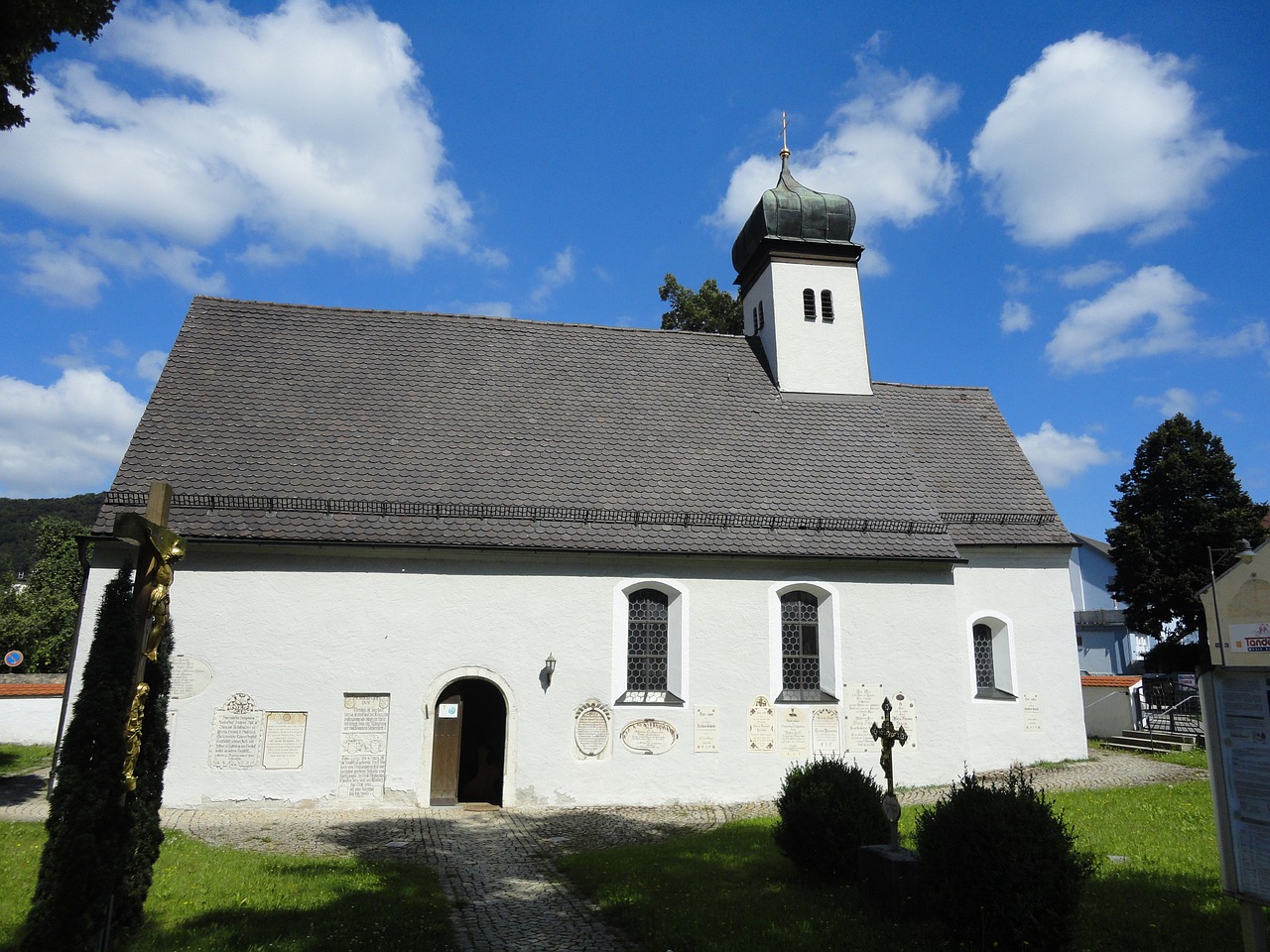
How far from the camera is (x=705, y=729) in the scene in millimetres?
14320

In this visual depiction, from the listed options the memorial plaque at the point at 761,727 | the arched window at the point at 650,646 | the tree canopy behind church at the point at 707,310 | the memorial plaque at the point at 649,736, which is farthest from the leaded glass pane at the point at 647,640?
the tree canopy behind church at the point at 707,310

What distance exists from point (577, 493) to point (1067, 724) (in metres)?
11.0

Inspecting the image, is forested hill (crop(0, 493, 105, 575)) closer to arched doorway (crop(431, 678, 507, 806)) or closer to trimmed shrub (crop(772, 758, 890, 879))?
arched doorway (crop(431, 678, 507, 806))

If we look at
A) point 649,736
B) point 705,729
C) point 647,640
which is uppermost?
point 647,640

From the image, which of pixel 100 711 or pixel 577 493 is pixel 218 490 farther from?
pixel 100 711

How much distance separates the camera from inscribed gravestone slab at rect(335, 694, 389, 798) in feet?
43.3

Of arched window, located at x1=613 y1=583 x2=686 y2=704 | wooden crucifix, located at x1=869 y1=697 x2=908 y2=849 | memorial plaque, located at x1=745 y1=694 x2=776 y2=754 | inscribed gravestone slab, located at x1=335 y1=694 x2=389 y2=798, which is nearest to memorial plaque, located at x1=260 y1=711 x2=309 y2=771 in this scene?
inscribed gravestone slab, located at x1=335 y1=694 x2=389 y2=798

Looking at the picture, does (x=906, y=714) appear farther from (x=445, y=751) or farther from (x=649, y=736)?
(x=445, y=751)

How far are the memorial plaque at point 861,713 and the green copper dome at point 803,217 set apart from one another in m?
10.8

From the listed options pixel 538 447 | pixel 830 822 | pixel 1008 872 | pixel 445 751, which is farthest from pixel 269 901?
pixel 538 447

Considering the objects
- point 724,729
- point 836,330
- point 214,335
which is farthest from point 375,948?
point 836,330

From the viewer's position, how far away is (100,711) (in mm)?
5941

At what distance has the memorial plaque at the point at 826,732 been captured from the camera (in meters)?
14.7

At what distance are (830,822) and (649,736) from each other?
613 centimetres
